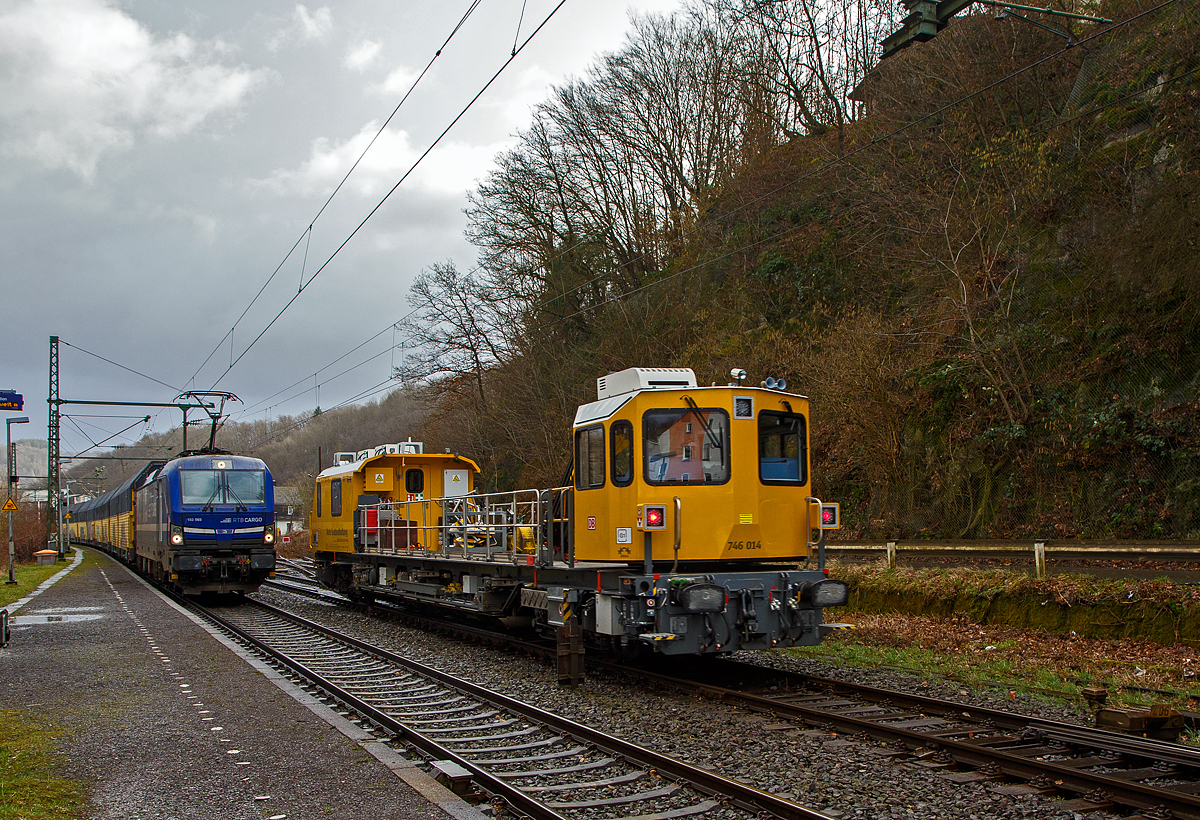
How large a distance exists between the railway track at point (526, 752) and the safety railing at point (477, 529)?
1.81 m

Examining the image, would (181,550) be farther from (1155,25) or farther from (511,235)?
(1155,25)

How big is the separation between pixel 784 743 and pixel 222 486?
666 inches

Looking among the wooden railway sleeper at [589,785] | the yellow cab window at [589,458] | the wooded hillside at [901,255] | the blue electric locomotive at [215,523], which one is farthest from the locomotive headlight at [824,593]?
the blue electric locomotive at [215,523]

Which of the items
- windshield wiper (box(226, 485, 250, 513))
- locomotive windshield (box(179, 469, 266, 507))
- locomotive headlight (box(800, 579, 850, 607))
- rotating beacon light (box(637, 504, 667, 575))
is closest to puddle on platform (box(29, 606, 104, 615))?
locomotive windshield (box(179, 469, 266, 507))

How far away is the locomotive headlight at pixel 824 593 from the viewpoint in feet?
30.1

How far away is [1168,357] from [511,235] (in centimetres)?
2528

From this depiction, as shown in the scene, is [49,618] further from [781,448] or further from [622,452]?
[781,448]

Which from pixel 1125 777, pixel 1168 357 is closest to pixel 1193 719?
pixel 1125 777

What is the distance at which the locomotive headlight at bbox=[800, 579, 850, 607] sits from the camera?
918cm

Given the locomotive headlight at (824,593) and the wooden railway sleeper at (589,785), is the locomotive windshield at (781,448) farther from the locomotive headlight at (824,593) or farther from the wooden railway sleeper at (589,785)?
the wooden railway sleeper at (589,785)

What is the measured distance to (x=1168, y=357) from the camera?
15789 millimetres

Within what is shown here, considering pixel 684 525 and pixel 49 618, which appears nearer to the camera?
pixel 684 525

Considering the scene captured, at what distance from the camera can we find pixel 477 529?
1293cm

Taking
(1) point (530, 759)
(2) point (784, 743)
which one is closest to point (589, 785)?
(1) point (530, 759)
